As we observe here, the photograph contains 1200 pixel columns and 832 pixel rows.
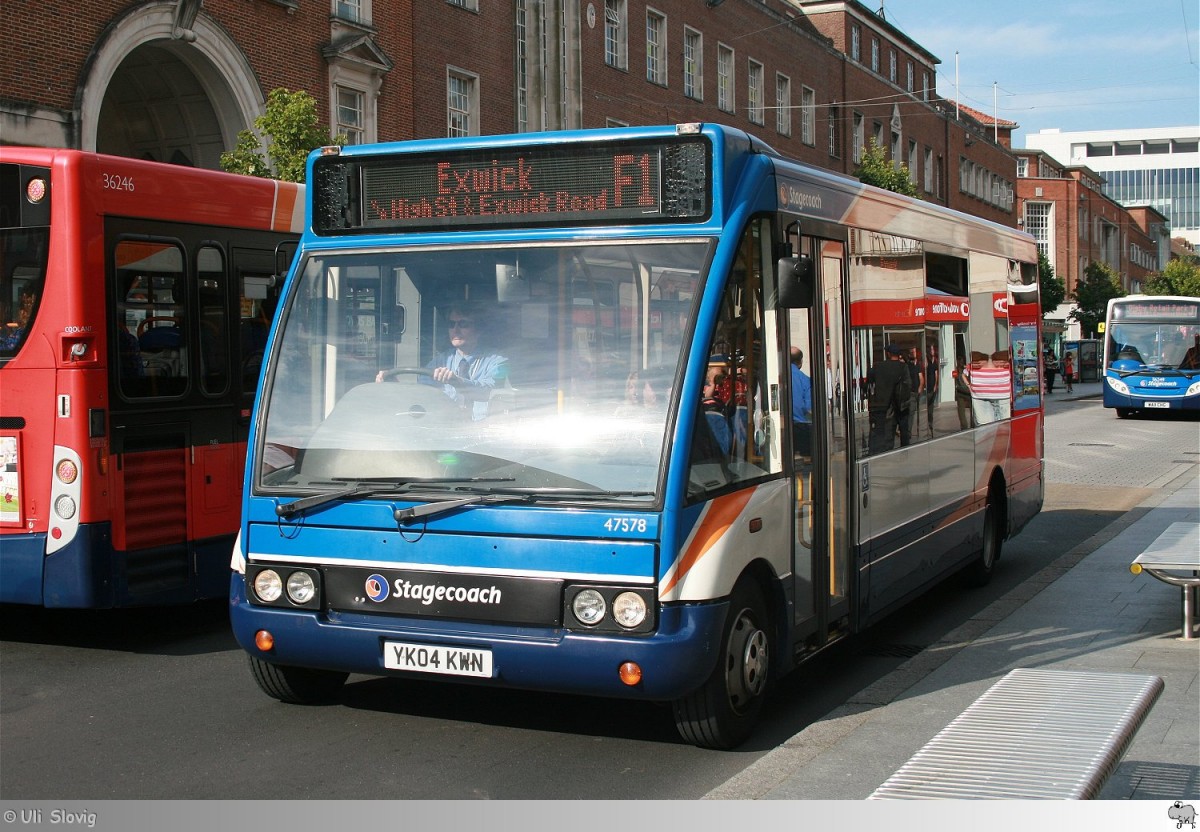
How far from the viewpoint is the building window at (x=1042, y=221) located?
102688 mm

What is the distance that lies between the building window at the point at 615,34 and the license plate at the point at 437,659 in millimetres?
33027

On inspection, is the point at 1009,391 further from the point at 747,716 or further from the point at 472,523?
the point at 472,523

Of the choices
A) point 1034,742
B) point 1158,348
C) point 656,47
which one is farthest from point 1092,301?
point 1034,742

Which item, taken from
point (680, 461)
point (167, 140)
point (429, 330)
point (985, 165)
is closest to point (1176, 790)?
point (680, 461)

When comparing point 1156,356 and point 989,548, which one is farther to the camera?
point 1156,356

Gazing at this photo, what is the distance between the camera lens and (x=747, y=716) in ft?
20.1

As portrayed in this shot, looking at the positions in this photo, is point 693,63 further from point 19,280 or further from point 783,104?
point 19,280

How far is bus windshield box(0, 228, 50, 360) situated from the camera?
7.88 m

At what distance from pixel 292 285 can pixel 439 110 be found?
23.6 metres

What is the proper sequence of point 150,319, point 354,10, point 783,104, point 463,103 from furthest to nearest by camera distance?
point 783,104, point 463,103, point 354,10, point 150,319

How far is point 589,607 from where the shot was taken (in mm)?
5582

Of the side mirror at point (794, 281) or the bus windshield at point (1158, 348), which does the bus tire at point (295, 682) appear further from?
the bus windshield at point (1158, 348)

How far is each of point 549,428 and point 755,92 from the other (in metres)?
43.1

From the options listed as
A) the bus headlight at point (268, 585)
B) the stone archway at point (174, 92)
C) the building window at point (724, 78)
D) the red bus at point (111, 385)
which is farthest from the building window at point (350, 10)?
the bus headlight at point (268, 585)
